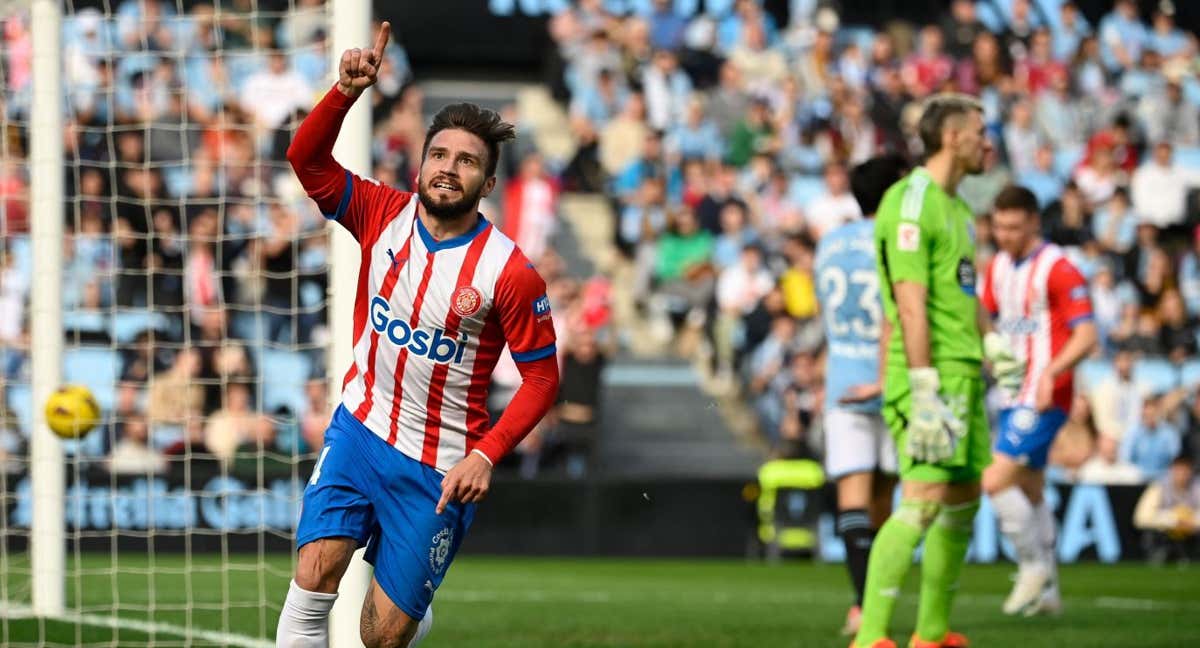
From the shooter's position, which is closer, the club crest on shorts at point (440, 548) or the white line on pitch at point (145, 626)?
the club crest on shorts at point (440, 548)

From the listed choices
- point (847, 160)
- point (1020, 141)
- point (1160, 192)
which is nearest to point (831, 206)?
point (847, 160)

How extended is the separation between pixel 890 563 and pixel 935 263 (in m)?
1.21

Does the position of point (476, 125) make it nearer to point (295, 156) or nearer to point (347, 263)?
point (295, 156)

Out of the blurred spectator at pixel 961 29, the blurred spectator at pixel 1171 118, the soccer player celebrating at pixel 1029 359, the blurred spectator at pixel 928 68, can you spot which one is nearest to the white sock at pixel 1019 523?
the soccer player celebrating at pixel 1029 359

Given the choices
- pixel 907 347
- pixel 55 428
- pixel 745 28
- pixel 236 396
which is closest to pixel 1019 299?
pixel 907 347

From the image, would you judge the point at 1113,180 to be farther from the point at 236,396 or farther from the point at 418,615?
the point at 418,615

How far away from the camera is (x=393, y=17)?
23547mm

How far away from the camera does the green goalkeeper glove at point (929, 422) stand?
7.09m

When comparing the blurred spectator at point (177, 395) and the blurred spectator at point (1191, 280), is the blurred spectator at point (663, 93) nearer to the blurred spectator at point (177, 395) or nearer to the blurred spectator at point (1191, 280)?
the blurred spectator at point (1191, 280)

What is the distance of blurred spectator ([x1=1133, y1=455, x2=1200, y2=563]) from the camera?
A: 17.0 metres

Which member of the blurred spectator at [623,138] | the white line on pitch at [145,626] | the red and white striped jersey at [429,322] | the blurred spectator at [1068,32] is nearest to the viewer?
the red and white striped jersey at [429,322]

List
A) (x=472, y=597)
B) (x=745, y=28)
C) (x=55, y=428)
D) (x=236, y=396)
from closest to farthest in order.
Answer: (x=55, y=428)
(x=472, y=597)
(x=236, y=396)
(x=745, y=28)

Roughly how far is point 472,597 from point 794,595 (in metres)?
2.23

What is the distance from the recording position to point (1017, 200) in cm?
1059
